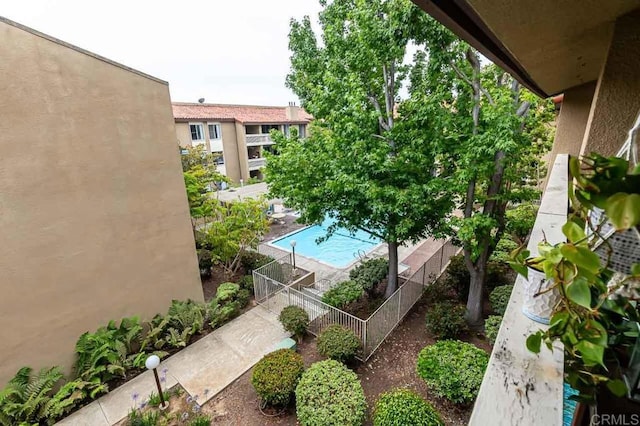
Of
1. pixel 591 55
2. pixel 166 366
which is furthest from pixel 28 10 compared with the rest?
pixel 591 55

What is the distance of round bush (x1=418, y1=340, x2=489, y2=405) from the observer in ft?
16.0

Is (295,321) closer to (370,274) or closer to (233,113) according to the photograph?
(370,274)

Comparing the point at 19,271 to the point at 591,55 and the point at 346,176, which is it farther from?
the point at 591,55

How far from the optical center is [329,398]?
4.75 m

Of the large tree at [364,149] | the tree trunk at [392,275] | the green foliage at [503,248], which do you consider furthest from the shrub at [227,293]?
the green foliage at [503,248]

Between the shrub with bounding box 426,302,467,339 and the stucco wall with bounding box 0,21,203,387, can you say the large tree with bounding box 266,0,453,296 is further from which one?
the stucco wall with bounding box 0,21,203,387

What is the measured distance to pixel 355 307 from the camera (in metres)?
8.48

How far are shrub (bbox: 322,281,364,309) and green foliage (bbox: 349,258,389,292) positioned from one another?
1.64 feet

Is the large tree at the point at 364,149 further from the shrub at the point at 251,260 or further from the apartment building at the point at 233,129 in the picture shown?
the apartment building at the point at 233,129

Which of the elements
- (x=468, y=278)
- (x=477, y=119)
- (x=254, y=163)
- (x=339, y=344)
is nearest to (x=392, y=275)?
(x=468, y=278)

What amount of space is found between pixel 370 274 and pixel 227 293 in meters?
4.52

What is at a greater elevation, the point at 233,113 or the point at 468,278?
the point at 233,113

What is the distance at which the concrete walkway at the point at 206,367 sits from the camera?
5672mm

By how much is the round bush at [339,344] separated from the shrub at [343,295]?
4.57ft
